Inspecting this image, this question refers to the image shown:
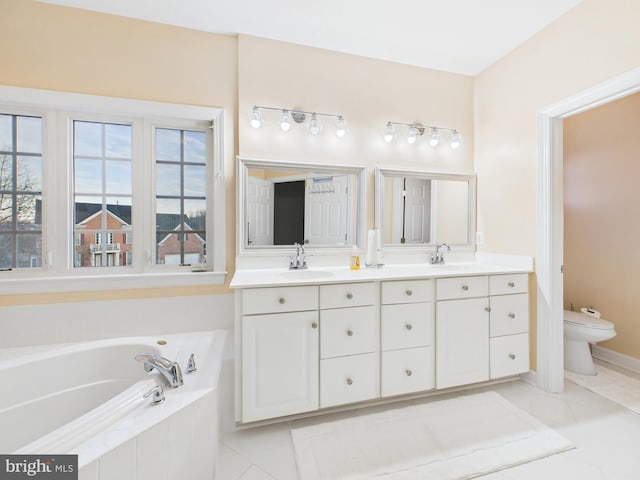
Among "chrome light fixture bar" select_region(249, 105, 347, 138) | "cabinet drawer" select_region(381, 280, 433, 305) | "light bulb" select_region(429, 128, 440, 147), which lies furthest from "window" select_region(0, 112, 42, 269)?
"light bulb" select_region(429, 128, 440, 147)

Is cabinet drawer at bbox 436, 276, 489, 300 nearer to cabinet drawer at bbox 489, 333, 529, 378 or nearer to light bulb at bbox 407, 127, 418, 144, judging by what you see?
cabinet drawer at bbox 489, 333, 529, 378

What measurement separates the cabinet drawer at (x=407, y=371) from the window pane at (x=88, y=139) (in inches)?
90.7

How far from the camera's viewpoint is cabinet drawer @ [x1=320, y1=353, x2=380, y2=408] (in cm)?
165

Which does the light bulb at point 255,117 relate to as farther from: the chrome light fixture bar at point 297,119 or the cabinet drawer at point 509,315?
the cabinet drawer at point 509,315

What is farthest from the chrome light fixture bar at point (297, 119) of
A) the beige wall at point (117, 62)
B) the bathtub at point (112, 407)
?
the bathtub at point (112, 407)

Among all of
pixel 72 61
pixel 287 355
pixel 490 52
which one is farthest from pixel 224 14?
pixel 287 355

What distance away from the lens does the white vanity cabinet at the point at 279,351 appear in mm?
1539

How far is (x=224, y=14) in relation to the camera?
1859 millimetres

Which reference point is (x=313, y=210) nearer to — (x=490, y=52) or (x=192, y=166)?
(x=192, y=166)

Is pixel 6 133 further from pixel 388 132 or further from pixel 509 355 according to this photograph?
pixel 509 355

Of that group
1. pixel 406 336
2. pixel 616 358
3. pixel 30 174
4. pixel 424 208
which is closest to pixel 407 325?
pixel 406 336

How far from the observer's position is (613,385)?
2.04 meters

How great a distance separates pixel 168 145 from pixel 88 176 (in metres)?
0.54

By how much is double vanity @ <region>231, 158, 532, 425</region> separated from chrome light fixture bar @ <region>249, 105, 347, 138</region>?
27 cm
